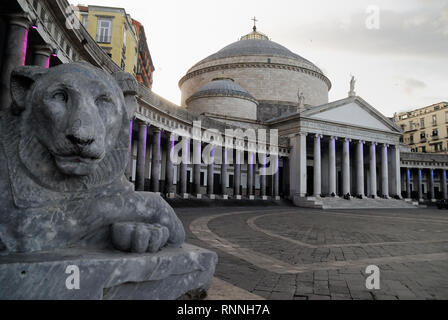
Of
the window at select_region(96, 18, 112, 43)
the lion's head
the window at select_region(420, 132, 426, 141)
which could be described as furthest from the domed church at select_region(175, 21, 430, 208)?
the window at select_region(420, 132, 426, 141)

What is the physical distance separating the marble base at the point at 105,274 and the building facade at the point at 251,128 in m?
8.75

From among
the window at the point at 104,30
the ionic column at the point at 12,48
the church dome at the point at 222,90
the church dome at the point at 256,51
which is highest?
the church dome at the point at 256,51

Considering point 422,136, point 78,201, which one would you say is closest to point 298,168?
point 78,201

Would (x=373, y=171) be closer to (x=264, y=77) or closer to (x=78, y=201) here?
Answer: (x=264, y=77)

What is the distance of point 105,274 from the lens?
75.6 inches

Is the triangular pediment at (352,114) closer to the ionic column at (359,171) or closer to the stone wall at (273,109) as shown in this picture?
the ionic column at (359,171)

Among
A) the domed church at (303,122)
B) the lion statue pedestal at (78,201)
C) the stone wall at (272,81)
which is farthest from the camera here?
the stone wall at (272,81)

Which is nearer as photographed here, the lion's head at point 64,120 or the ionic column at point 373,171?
the lion's head at point 64,120

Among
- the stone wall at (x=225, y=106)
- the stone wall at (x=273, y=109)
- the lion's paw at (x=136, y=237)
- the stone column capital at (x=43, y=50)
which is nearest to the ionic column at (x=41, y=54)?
Answer: the stone column capital at (x=43, y=50)

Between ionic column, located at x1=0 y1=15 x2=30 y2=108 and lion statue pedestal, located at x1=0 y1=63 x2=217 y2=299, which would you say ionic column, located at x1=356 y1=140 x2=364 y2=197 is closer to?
ionic column, located at x1=0 y1=15 x2=30 y2=108

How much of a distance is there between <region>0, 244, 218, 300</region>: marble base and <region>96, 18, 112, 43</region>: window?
98.8ft

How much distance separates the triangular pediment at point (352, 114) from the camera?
33306 millimetres

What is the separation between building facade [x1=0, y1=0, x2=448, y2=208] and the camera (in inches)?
441
